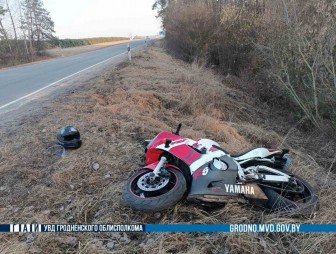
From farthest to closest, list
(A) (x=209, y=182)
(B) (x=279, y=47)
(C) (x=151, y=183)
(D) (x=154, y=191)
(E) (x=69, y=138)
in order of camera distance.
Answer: (B) (x=279, y=47) < (E) (x=69, y=138) < (C) (x=151, y=183) < (D) (x=154, y=191) < (A) (x=209, y=182)

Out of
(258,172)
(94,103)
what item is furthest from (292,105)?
(258,172)

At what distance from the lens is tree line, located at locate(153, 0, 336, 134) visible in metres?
7.20

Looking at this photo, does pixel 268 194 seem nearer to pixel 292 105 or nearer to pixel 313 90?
pixel 313 90

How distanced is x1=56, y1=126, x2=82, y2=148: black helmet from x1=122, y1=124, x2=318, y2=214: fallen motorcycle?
153 centimetres

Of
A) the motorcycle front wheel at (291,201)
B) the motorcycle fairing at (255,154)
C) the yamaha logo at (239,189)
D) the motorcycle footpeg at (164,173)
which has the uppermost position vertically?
the motorcycle footpeg at (164,173)

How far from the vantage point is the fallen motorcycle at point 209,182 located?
301 cm

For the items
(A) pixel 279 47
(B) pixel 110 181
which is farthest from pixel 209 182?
(A) pixel 279 47

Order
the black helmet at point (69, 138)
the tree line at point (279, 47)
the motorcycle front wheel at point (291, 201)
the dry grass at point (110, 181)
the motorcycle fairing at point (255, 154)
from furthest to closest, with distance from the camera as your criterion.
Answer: the tree line at point (279, 47)
the black helmet at point (69, 138)
the motorcycle fairing at point (255, 154)
the motorcycle front wheel at point (291, 201)
the dry grass at point (110, 181)

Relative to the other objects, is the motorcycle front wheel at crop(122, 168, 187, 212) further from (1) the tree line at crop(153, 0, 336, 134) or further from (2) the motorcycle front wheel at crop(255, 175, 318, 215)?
(1) the tree line at crop(153, 0, 336, 134)

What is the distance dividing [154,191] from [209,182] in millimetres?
565

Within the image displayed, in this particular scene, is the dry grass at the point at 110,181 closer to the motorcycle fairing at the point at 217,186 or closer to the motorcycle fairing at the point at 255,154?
the motorcycle fairing at the point at 217,186

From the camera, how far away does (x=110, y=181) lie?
3867mm

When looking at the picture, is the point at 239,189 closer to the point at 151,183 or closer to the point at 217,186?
the point at 217,186

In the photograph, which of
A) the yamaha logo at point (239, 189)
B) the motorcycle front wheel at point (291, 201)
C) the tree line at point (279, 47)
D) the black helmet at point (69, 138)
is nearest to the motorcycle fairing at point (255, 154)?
the motorcycle front wheel at point (291, 201)
